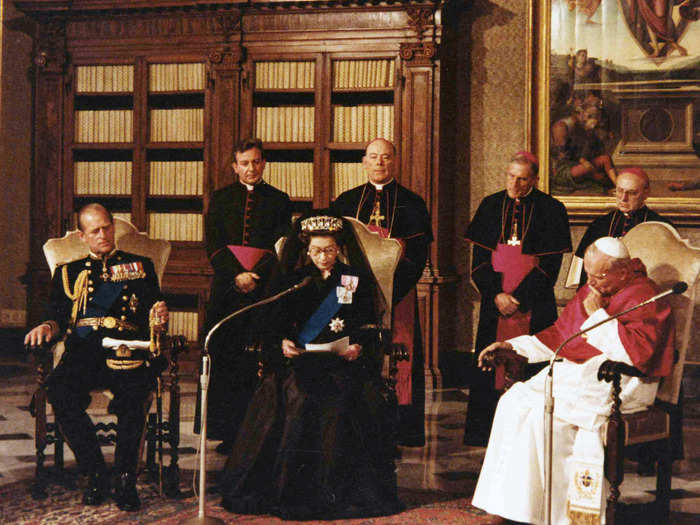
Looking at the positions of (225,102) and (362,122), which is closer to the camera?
(362,122)

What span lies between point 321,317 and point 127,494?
3.66 ft

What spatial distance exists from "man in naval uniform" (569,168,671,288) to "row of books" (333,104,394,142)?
2.36 metres

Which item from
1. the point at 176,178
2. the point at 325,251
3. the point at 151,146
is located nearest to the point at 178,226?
the point at 176,178

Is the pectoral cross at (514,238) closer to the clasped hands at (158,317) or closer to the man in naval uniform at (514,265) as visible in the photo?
the man in naval uniform at (514,265)

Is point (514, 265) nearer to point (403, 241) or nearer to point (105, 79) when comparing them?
point (403, 241)

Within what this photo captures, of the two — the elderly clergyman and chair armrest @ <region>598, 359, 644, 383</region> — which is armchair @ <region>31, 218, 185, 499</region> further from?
chair armrest @ <region>598, 359, 644, 383</region>

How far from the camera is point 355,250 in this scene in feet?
14.3

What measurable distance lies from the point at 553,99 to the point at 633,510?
3.87m

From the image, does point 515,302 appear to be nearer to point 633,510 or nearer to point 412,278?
point 412,278

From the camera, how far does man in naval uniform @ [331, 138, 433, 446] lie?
15.9 ft

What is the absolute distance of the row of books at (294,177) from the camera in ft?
23.4

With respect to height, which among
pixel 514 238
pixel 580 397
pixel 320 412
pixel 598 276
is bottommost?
pixel 320 412

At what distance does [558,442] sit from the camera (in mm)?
3477

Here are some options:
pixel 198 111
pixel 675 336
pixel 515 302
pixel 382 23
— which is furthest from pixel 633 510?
pixel 198 111
